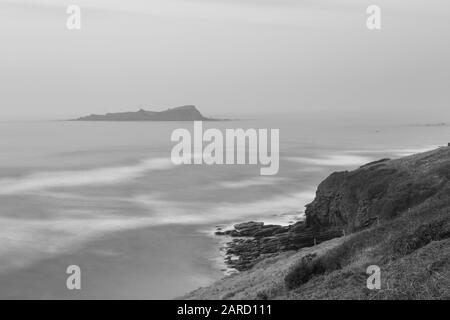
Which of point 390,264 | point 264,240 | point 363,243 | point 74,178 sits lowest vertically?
point 264,240

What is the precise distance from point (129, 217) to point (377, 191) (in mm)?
39352

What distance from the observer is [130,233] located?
64.1 meters

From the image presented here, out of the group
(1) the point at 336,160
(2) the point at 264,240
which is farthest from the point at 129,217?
(1) the point at 336,160

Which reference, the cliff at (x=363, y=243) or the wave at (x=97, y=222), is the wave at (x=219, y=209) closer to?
the wave at (x=97, y=222)

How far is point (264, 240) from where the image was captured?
5456 cm

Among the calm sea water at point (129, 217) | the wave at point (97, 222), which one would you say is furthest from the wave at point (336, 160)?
the wave at point (97, 222)

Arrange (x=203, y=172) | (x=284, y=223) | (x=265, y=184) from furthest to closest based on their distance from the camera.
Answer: (x=203, y=172) → (x=265, y=184) → (x=284, y=223)

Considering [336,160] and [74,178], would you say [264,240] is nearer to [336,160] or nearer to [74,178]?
[74,178]

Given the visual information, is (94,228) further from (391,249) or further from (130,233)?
(391,249)

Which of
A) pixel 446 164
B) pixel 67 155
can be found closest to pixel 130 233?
pixel 446 164

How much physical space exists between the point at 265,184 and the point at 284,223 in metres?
40.2

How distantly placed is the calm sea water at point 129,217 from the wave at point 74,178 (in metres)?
0.23

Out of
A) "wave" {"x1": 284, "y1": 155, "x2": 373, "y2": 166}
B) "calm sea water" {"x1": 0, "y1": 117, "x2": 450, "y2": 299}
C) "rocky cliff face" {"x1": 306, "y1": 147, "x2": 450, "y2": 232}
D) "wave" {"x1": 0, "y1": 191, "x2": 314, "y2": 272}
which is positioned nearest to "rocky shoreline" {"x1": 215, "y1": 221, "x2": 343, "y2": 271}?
"rocky cliff face" {"x1": 306, "y1": 147, "x2": 450, "y2": 232}
